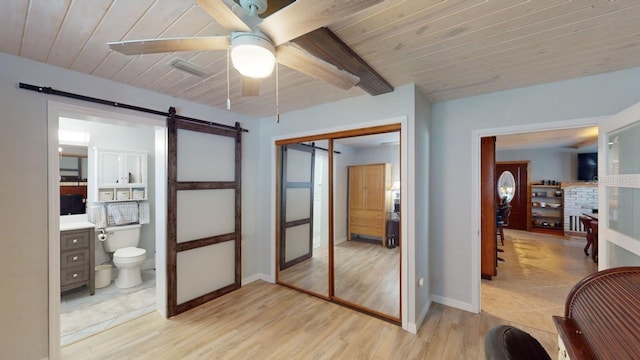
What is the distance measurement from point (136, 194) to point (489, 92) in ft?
A: 16.3

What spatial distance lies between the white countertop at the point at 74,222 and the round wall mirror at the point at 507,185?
9.59 metres

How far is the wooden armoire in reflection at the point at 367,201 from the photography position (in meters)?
3.43

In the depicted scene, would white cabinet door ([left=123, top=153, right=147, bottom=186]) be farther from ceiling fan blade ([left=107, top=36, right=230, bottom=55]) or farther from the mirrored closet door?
ceiling fan blade ([left=107, top=36, right=230, bottom=55])

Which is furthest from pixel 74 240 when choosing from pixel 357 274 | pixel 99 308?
pixel 357 274

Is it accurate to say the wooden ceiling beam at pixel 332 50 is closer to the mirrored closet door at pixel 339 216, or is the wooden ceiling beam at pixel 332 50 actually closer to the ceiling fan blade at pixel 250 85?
the ceiling fan blade at pixel 250 85

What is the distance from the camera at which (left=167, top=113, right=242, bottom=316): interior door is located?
273 centimetres

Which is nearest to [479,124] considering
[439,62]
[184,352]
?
[439,62]

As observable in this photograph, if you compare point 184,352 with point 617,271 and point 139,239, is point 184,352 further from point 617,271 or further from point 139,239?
point 617,271

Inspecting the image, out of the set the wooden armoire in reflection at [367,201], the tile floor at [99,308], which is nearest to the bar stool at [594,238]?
the wooden armoire in reflection at [367,201]

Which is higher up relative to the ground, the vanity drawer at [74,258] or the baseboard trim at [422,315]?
the vanity drawer at [74,258]

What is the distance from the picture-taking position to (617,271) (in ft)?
3.50

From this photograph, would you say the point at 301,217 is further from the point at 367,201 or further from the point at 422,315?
the point at 422,315

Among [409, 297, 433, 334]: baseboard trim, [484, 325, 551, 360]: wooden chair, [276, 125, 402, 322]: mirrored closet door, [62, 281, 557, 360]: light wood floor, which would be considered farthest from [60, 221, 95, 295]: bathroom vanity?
[484, 325, 551, 360]: wooden chair

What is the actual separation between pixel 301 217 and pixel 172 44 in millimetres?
2787
